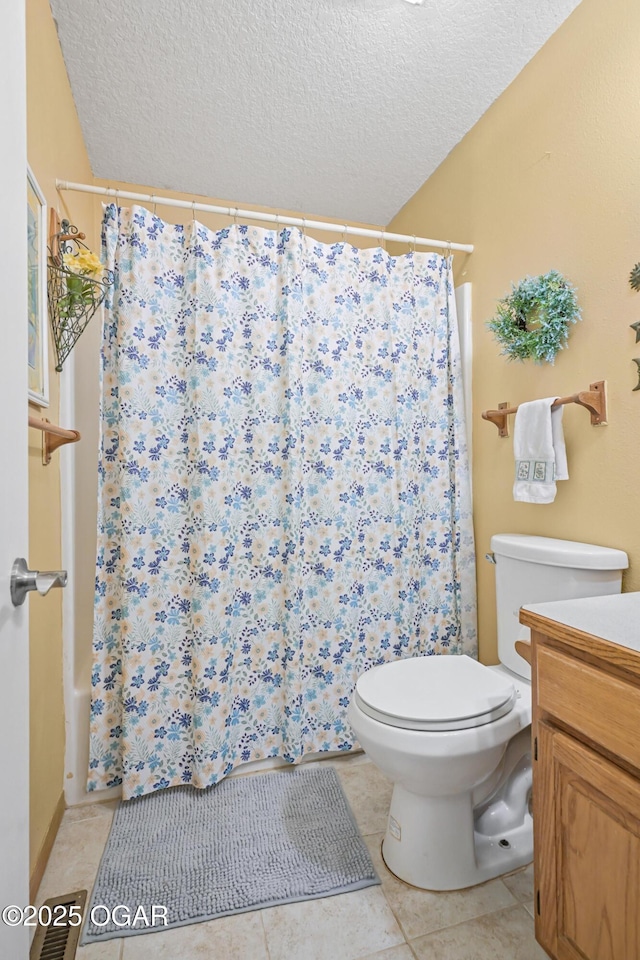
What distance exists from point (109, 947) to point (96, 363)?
5.27 ft

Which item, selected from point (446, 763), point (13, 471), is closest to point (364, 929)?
point (446, 763)

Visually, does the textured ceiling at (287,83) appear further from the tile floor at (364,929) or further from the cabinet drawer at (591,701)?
the tile floor at (364,929)

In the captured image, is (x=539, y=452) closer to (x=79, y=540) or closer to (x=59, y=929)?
(x=79, y=540)

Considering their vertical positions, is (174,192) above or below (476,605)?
above

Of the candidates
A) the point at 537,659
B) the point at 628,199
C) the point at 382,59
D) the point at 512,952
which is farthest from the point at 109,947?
the point at 382,59

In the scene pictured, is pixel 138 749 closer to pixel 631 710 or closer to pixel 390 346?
pixel 631 710

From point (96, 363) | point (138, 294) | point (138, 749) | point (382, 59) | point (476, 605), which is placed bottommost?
point (138, 749)

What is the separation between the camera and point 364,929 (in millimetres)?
1175

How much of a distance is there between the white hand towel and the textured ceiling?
119cm

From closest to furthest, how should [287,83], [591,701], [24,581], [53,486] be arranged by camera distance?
[24,581], [591,701], [53,486], [287,83]

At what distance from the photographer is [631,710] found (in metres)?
0.77

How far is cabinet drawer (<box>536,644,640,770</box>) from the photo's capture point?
2.52ft

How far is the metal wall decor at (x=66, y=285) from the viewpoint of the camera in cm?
132

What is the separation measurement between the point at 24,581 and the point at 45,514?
82 cm
